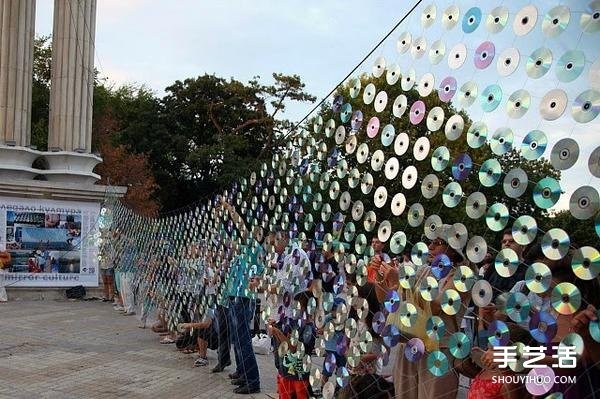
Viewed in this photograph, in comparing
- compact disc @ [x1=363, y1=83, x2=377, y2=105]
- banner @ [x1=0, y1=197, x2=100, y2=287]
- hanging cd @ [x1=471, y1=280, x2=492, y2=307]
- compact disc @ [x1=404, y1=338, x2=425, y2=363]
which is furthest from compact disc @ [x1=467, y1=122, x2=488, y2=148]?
banner @ [x1=0, y1=197, x2=100, y2=287]

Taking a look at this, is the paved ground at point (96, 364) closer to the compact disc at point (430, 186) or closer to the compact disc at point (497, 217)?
the compact disc at point (430, 186)

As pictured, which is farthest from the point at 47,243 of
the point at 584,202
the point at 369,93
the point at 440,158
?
the point at 584,202

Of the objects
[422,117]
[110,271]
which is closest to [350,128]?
[422,117]

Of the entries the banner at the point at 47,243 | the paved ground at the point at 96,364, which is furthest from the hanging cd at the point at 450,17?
the banner at the point at 47,243

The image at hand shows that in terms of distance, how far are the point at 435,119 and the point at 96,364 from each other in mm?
5083

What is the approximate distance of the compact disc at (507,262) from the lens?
234 cm

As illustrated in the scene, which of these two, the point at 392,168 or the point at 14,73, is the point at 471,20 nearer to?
the point at 392,168

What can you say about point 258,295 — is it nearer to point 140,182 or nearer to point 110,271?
point 110,271

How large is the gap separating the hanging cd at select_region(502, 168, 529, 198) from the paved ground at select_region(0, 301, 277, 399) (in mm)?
3659

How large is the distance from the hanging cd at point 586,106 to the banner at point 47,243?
11651 millimetres

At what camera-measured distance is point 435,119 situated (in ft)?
8.96

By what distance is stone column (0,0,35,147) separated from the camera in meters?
13.6

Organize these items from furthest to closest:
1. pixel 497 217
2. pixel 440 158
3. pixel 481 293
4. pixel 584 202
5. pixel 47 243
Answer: pixel 47 243 → pixel 440 158 → pixel 481 293 → pixel 497 217 → pixel 584 202

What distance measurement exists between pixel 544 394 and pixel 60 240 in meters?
11.5
